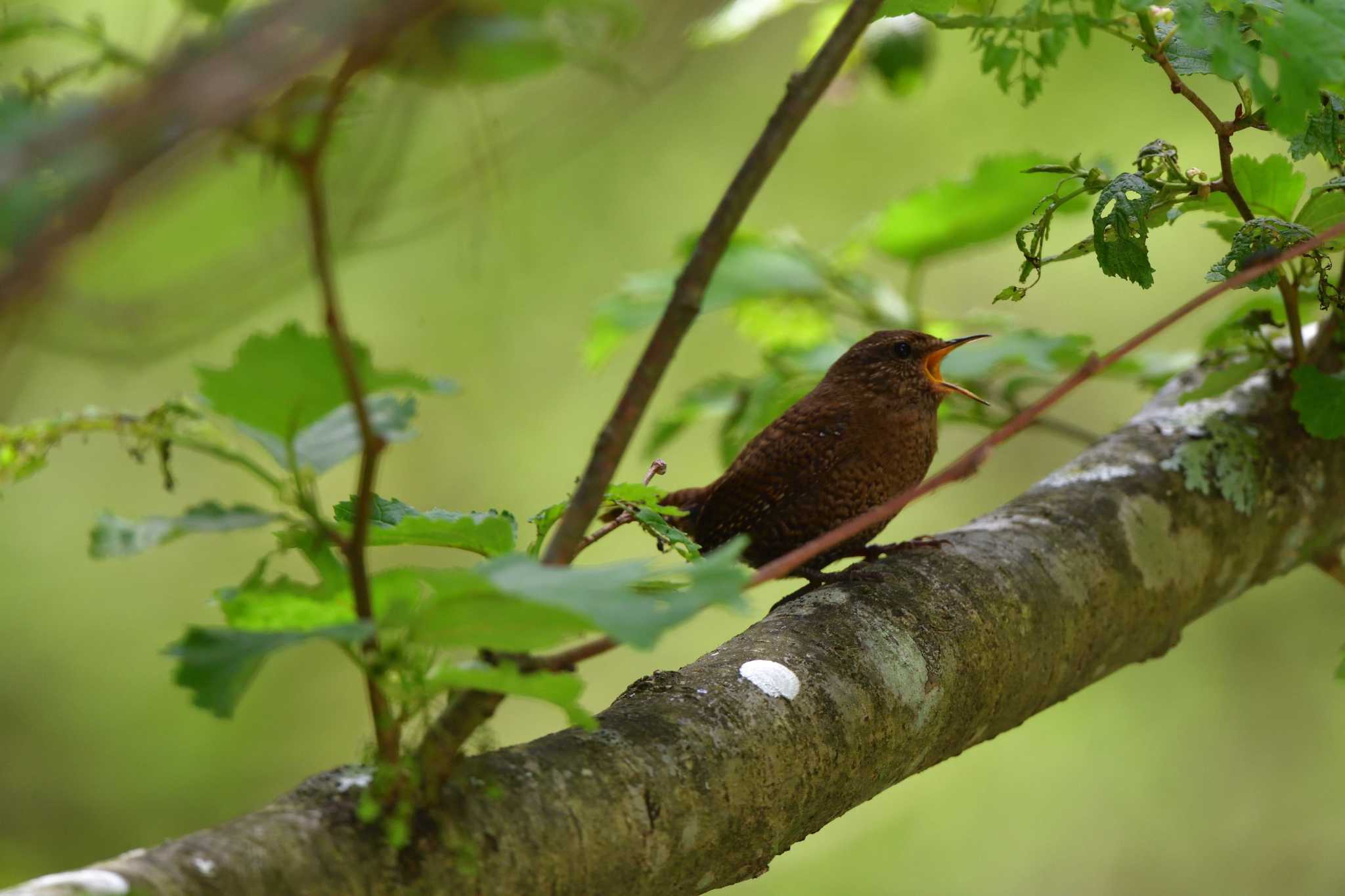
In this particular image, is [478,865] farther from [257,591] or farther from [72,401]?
[72,401]

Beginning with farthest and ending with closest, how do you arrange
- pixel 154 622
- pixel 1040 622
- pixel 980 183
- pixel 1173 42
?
pixel 154 622
pixel 980 183
pixel 1040 622
pixel 1173 42

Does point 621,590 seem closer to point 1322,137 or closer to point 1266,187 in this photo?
point 1322,137

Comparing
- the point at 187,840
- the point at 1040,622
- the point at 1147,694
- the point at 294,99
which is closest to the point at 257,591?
A: the point at 187,840

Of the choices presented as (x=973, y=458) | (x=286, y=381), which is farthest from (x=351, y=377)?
(x=973, y=458)

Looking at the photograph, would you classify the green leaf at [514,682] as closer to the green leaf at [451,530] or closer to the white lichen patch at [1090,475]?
the green leaf at [451,530]

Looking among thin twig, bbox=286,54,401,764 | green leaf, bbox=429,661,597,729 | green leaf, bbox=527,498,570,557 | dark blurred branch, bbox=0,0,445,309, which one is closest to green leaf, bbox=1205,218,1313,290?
green leaf, bbox=527,498,570,557

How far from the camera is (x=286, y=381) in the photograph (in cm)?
103

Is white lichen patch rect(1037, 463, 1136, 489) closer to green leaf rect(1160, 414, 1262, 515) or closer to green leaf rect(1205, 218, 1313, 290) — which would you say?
green leaf rect(1160, 414, 1262, 515)

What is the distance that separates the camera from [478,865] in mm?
1115

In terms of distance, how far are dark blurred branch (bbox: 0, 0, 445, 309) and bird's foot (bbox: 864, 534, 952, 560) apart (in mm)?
1373

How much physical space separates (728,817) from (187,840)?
1.84 feet

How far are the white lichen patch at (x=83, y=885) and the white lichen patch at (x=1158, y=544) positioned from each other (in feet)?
5.31

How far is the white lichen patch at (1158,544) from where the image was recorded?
2.03m

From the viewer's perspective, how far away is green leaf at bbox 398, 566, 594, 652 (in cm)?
96
